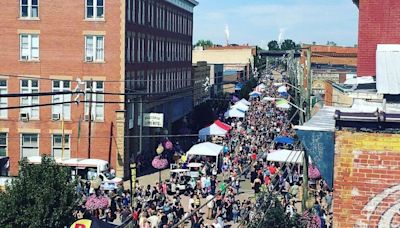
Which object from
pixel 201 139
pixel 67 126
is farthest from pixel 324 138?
pixel 201 139

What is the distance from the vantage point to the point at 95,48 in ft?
129

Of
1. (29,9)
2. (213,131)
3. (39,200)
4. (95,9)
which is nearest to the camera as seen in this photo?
(39,200)

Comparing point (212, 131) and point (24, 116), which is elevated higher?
point (24, 116)

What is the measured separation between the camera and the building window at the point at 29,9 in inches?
Result: 1560

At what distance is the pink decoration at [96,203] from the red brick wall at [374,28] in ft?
36.4

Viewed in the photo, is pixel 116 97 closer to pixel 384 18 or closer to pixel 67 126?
pixel 67 126

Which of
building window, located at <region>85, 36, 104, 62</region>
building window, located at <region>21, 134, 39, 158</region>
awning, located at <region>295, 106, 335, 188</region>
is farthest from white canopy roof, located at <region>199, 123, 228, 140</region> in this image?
awning, located at <region>295, 106, 335, 188</region>

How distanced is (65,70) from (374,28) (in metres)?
21.1

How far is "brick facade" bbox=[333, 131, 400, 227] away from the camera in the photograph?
9.01 m

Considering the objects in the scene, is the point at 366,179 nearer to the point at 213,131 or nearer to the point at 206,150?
the point at 206,150

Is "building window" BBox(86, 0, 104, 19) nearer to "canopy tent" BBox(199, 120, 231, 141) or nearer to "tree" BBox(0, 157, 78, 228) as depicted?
"canopy tent" BBox(199, 120, 231, 141)

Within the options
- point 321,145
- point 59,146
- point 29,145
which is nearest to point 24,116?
point 29,145

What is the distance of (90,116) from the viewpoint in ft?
123

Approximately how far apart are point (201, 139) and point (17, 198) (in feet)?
76.9
